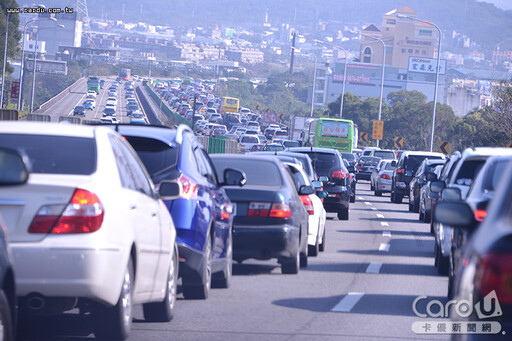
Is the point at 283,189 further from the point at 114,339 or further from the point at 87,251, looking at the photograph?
the point at 87,251

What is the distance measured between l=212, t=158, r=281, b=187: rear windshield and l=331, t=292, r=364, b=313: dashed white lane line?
209 centimetres

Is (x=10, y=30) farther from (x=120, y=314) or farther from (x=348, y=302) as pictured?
(x=120, y=314)

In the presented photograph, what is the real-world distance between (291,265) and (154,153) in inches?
149

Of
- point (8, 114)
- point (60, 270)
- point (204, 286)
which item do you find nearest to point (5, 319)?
point (60, 270)

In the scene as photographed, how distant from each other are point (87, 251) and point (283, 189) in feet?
20.7

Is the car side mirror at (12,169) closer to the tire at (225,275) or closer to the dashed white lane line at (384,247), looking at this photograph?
the tire at (225,275)

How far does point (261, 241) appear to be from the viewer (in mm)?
12852

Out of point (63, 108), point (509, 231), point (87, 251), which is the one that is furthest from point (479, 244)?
point (63, 108)

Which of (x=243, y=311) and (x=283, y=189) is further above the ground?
(x=283, y=189)

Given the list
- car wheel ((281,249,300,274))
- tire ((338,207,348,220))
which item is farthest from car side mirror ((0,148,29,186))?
tire ((338,207,348,220))

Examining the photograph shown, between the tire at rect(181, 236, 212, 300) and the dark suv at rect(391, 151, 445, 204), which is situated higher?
the dark suv at rect(391, 151, 445, 204)

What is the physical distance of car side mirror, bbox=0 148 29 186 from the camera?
6.06 m

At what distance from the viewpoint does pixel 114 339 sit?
810 cm

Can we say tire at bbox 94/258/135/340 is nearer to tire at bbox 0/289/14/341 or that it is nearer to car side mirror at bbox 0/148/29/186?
car side mirror at bbox 0/148/29/186
